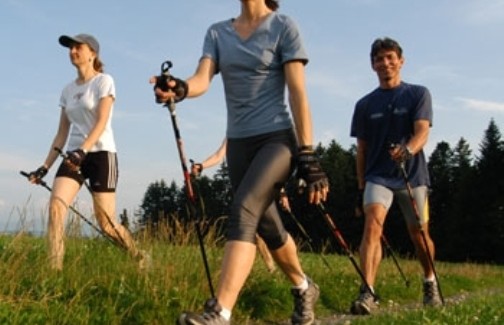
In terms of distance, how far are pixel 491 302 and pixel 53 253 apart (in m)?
4.06

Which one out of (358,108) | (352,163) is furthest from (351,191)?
(358,108)

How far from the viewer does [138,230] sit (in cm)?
779

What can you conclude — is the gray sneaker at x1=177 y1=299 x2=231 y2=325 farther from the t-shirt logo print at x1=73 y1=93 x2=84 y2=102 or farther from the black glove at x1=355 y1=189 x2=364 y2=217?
the black glove at x1=355 y1=189 x2=364 y2=217

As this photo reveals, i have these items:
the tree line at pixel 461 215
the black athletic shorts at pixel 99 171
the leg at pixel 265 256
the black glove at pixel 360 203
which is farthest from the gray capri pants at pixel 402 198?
the tree line at pixel 461 215

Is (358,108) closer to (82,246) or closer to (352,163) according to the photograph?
(82,246)

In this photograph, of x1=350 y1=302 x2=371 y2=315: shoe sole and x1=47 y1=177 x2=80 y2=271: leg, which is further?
x1=350 y1=302 x2=371 y2=315: shoe sole

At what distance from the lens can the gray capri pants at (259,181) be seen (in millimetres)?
4789

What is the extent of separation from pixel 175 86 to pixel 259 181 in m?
0.82

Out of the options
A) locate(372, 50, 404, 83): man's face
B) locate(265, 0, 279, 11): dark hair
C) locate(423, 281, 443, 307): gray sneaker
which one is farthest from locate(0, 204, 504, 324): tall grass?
locate(372, 50, 404, 83): man's face

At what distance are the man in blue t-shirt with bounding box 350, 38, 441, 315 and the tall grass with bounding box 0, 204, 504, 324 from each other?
948 mm

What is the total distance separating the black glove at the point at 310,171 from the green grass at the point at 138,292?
1251mm

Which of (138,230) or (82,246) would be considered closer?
(82,246)

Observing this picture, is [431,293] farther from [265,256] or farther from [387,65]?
[387,65]

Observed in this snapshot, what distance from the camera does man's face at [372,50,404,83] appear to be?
820 cm
